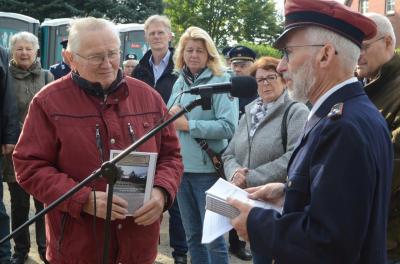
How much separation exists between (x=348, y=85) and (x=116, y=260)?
1509 millimetres

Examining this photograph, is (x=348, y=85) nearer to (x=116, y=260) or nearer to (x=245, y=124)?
(x=116, y=260)

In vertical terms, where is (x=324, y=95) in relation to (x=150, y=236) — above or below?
above

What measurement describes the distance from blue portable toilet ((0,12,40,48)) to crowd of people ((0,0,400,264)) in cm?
1200

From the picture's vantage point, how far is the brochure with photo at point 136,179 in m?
2.51

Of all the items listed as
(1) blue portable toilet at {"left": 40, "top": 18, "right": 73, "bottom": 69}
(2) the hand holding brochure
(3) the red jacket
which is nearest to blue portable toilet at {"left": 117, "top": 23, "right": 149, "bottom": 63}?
(1) blue portable toilet at {"left": 40, "top": 18, "right": 73, "bottom": 69}

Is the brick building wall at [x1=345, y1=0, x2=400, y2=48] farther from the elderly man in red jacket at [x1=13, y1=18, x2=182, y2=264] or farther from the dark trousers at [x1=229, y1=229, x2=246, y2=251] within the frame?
the elderly man in red jacket at [x1=13, y1=18, x2=182, y2=264]

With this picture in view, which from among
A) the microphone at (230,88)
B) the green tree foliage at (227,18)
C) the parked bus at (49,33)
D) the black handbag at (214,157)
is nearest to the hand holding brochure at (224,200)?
the microphone at (230,88)

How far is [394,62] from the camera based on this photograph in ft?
9.76

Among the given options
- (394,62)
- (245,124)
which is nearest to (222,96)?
(245,124)

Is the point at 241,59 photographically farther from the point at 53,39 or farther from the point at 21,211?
the point at 53,39

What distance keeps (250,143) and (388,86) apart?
1155 millimetres

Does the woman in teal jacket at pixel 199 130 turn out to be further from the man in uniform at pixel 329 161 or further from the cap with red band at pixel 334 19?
the cap with red band at pixel 334 19

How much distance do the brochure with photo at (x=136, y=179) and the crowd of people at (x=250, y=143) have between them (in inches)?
1.7

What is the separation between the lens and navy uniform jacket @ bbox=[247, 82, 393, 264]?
5.47ft
